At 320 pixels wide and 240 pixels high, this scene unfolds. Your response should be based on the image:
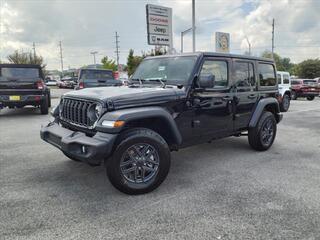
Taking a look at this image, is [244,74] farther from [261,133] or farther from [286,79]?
[286,79]

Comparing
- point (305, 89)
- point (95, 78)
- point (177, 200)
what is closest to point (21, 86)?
point (95, 78)

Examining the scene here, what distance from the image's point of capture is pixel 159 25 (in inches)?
627

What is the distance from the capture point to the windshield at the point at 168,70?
418 centimetres

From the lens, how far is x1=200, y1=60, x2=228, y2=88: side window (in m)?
4.28

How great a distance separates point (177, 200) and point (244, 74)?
109 inches

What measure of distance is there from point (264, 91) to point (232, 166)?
→ 179 cm

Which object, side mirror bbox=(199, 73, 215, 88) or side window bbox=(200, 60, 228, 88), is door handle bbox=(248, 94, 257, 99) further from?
side mirror bbox=(199, 73, 215, 88)

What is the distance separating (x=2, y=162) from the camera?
4820 millimetres

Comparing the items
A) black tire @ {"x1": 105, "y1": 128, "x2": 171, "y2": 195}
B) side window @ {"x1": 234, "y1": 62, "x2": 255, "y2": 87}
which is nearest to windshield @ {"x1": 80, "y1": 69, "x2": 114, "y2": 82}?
side window @ {"x1": 234, "y1": 62, "x2": 255, "y2": 87}

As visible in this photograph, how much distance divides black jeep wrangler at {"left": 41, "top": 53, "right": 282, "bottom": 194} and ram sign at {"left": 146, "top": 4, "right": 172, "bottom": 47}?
11074 millimetres

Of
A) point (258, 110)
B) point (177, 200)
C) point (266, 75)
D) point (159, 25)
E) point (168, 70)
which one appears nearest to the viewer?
point (177, 200)

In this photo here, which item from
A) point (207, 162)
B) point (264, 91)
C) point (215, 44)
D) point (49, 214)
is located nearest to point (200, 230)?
point (49, 214)

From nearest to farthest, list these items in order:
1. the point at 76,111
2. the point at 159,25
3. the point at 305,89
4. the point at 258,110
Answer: the point at 76,111
the point at 258,110
the point at 159,25
the point at 305,89

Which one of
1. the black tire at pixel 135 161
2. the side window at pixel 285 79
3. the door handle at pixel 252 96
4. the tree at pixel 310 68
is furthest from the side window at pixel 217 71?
the tree at pixel 310 68
